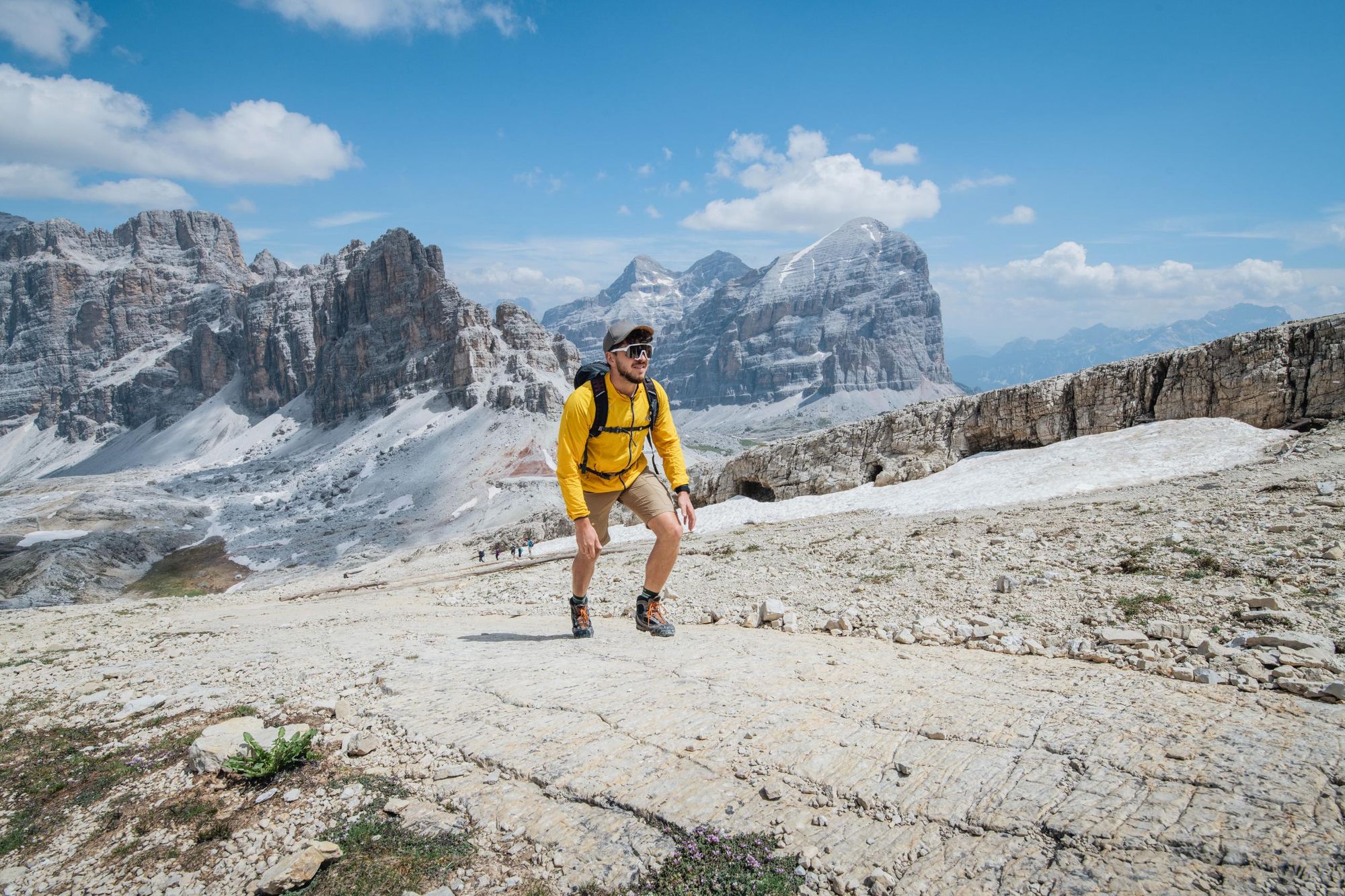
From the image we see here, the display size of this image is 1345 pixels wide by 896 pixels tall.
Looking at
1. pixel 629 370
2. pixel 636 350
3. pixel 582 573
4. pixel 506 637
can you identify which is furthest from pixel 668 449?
pixel 506 637

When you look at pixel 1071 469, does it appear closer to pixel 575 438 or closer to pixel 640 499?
pixel 640 499

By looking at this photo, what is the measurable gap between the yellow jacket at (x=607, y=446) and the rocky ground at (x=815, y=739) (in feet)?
5.81

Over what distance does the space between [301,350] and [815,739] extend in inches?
7207

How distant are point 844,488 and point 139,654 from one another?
21.3 metres

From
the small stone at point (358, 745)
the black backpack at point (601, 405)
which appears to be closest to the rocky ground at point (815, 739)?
the small stone at point (358, 745)

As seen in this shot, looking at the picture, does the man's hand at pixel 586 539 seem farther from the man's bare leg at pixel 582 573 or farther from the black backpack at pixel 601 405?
the black backpack at pixel 601 405

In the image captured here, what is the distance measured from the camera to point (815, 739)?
427 cm

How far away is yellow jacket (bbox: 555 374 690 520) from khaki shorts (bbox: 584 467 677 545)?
84mm

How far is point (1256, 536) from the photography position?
788 centimetres

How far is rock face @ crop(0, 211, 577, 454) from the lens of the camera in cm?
11981

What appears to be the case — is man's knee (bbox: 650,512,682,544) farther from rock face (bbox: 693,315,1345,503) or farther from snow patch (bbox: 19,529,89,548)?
snow patch (bbox: 19,529,89,548)

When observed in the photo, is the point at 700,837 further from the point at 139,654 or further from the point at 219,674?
the point at 139,654

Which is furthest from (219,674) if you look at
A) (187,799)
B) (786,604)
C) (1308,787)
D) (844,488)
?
(844,488)

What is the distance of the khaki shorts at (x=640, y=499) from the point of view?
7.34 meters
